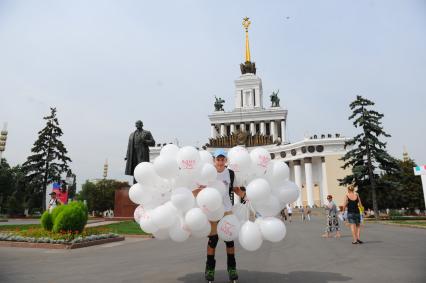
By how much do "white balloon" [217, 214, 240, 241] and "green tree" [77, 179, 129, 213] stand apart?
58569mm

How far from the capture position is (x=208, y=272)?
456 cm

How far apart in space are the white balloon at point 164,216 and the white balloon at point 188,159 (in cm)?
59

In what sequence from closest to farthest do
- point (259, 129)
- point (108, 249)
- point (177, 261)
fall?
point (177, 261) < point (108, 249) < point (259, 129)

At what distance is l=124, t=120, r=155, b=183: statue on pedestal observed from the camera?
1363 cm

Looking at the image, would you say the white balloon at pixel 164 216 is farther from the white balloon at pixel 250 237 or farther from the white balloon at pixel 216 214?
the white balloon at pixel 250 237

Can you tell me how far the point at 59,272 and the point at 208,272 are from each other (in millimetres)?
2806

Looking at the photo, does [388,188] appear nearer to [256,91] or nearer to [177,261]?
[177,261]

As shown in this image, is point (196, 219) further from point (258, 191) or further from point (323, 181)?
point (323, 181)

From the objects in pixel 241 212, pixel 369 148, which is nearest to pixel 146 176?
pixel 241 212

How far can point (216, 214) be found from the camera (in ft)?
14.6

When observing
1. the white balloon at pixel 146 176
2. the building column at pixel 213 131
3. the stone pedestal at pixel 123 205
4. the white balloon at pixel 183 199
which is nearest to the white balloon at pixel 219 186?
the white balloon at pixel 183 199

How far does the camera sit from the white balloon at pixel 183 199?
4406 millimetres

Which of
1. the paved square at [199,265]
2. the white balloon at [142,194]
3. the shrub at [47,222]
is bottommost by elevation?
the paved square at [199,265]

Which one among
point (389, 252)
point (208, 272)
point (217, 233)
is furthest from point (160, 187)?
point (389, 252)
